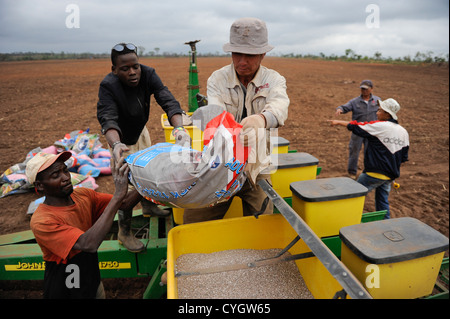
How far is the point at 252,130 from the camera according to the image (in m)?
1.43

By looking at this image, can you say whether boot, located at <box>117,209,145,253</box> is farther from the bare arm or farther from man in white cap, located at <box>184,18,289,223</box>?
the bare arm

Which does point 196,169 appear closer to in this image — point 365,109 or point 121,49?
point 121,49

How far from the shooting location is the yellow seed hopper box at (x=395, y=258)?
4.16ft

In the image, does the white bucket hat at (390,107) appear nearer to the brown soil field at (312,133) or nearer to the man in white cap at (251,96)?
the brown soil field at (312,133)

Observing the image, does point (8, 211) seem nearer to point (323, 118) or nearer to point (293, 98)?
point (323, 118)

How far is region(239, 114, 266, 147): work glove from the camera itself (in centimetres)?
Result: 139

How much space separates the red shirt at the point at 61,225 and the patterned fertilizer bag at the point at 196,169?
1.96 feet

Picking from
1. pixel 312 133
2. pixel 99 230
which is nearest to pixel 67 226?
pixel 99 230

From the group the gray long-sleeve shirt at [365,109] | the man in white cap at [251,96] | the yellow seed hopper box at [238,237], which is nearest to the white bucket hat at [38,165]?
the yellow seed hopper box at [238,237]

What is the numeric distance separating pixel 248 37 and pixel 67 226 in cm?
153

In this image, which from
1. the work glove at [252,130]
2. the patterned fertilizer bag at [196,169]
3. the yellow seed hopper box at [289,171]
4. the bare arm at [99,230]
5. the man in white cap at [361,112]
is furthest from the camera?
the man in white cap at [361,112]

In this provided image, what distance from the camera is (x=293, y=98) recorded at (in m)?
12.2

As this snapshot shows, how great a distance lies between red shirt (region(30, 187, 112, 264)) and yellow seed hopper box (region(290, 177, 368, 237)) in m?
1.35

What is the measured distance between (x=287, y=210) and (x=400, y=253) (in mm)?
541
